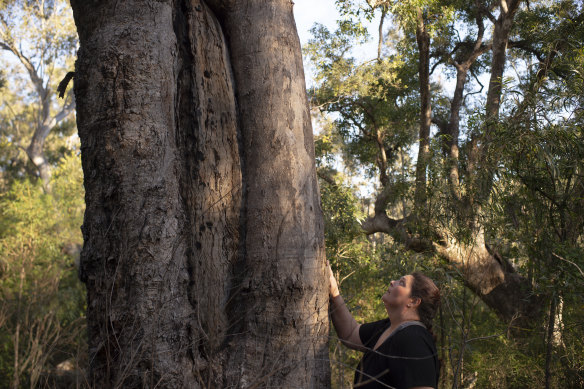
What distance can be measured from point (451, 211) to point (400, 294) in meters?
3.32

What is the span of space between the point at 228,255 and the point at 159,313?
1.67 ft

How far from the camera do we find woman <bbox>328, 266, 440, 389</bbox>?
223 centimetres

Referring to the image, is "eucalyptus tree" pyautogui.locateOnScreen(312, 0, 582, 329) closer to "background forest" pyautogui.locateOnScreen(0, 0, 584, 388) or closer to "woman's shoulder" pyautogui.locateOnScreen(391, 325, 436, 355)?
"background forest" pyautogui.locateOnScreen(0, 0, 584, 388)

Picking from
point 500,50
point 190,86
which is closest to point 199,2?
point 190,86

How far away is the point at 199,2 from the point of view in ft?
9.02

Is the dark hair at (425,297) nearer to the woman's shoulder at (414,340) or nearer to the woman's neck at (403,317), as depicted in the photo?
the woman's neck at (403,317)

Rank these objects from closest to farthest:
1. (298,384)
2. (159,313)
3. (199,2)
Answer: (159,313) < (298,384) < (199,2)

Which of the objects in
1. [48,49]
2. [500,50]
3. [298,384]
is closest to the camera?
[298,384]

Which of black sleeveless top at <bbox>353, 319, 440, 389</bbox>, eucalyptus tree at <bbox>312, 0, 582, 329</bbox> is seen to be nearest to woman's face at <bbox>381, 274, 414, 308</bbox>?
black sleeveless top at <bbox>353, 319, 440, 389</bbox>

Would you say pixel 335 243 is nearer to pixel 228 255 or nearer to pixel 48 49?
pixel 228 255

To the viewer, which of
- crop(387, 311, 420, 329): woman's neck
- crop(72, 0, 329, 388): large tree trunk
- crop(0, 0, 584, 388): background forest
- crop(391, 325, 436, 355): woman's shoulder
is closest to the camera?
crop(72, 0, 329, 388): large tree trunk

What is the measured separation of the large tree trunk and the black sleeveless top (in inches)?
9.6

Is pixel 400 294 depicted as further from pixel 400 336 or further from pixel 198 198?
pixel 198 198

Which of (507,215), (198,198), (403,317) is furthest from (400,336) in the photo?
(507,215)
